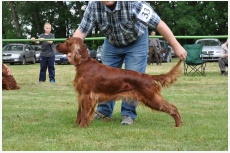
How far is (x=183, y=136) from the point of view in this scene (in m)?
4.36

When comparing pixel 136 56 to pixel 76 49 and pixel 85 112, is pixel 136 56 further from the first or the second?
pixel 85 112

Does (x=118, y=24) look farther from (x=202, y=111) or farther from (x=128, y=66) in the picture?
(x=202, y=111)

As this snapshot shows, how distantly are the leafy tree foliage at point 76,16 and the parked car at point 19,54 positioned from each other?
416 cm

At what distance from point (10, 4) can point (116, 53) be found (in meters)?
31.9

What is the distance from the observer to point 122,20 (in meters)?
4.84

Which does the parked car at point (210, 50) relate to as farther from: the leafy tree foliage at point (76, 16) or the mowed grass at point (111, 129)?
the mowed grass at point (111, 129)

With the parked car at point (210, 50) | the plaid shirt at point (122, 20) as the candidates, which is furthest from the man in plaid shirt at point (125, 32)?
the parked car at point (210, 50)

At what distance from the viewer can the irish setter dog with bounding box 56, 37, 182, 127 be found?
481 centimetres

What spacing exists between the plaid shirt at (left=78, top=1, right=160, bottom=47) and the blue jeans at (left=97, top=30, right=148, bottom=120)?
0.30 ft

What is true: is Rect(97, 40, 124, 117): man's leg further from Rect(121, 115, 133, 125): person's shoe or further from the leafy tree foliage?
the leafy tree foliage

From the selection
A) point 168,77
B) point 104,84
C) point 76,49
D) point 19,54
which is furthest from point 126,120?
point 19,54

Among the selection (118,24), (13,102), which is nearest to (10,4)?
(13,102)

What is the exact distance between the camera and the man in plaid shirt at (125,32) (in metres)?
4.77

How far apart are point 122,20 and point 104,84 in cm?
71
